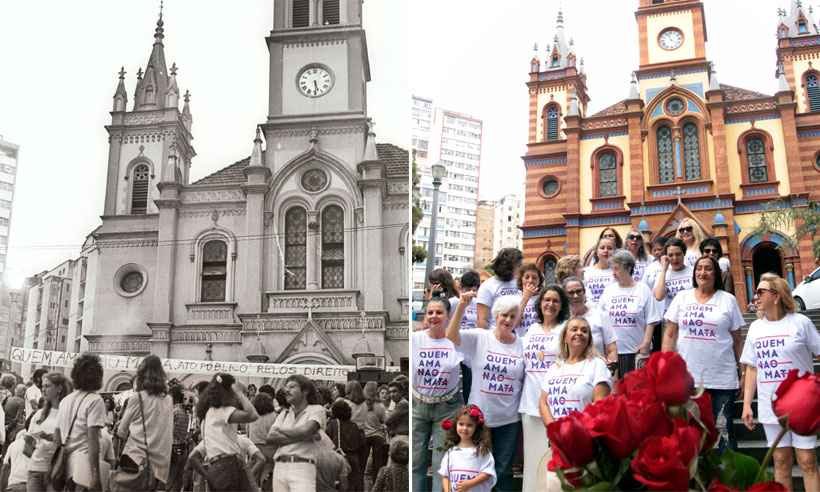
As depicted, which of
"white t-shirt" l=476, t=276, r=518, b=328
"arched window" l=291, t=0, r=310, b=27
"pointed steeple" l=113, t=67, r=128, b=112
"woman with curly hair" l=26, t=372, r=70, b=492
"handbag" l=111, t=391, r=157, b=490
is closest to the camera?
"white t-shirt" l=476, t=276, r=518, b=328

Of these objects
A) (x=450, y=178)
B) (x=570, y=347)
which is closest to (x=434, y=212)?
(x=450, y=178)

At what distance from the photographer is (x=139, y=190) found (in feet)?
13.7

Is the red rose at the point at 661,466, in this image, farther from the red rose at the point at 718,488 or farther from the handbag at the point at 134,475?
the handbag at the point at 134,475

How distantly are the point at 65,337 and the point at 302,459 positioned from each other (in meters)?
1.41

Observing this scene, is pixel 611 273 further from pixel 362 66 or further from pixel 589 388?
pixel 362 66

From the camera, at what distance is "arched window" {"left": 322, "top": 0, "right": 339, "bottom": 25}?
13.5 ft

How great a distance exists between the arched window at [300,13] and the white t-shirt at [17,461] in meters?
2.47

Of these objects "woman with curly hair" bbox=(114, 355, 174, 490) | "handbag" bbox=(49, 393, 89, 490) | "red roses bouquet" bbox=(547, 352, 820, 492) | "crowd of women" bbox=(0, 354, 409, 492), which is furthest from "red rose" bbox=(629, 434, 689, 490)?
"handbag" bbox=(49, 393, 89, 490)

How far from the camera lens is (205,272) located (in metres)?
4.04

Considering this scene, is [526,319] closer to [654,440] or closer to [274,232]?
[274,232]

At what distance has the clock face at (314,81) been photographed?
4109mm

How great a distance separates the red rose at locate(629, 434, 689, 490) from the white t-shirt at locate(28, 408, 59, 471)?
12.2ft

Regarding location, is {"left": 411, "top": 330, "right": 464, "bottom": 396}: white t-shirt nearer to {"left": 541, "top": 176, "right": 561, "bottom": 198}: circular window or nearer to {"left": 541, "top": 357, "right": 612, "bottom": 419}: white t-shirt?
{"left": 541, "top": 357, "right": 612, "bottom": 419}: white t-shirt

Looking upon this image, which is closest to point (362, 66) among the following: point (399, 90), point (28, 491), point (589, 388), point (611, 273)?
point (399, 90)
